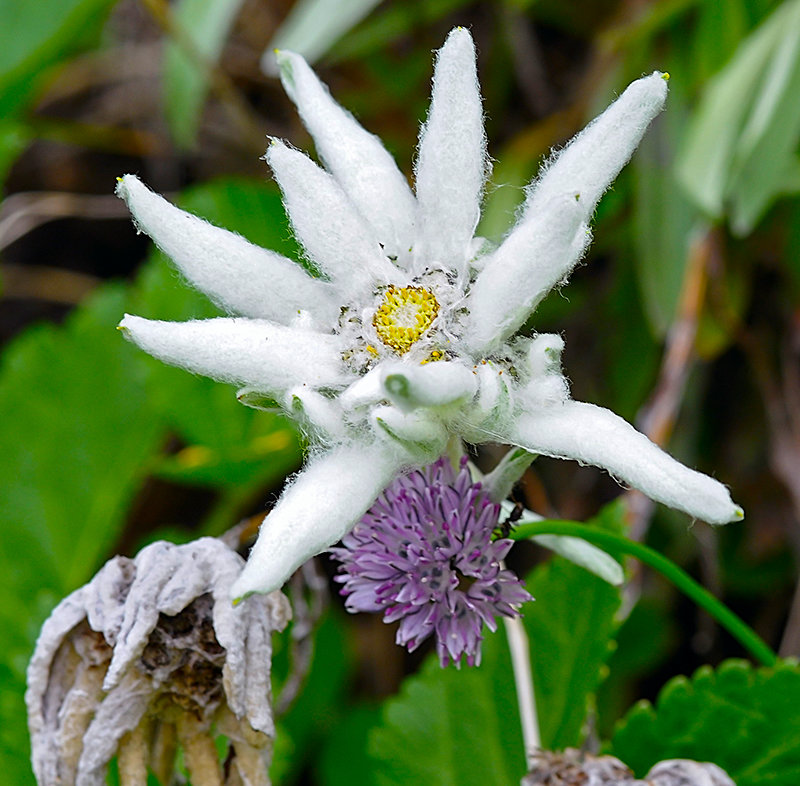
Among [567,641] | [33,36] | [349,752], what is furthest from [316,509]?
[33,36]

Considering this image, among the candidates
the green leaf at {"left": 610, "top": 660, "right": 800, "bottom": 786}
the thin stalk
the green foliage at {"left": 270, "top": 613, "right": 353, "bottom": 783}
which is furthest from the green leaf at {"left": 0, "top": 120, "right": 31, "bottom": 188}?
the green leaf at {"left": 610, "top": 660, "right": 800, "bottom": 786}

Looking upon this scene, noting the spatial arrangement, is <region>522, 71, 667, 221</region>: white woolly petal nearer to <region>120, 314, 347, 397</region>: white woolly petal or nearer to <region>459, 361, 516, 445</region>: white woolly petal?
<region>459, 361, 516, 445</region>: white woolly petal

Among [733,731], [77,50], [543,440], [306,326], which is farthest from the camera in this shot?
[77,50]

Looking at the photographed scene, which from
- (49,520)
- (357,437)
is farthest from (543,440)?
(49,520)

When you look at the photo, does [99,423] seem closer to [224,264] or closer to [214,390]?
[214,390]

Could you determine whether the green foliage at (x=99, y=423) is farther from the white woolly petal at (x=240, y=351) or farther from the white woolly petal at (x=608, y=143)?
the white woolly petal at (x=608, y=143)

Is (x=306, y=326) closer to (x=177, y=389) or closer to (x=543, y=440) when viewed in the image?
(x=543, y=440)
